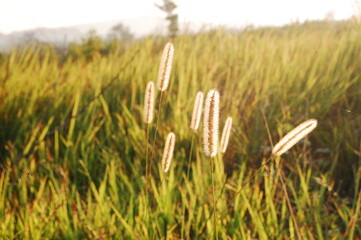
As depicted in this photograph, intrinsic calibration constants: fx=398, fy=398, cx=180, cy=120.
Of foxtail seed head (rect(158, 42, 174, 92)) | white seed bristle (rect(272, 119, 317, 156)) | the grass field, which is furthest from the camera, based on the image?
the grass field

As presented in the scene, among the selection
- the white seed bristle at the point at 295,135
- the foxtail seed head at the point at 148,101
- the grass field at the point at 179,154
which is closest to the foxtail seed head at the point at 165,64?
the foxtail seed head at the point at 148,101

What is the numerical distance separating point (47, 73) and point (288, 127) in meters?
2.27

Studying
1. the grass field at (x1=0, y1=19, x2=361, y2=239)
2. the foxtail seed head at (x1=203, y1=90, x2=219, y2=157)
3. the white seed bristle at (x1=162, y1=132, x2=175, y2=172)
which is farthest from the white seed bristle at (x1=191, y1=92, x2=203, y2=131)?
the grass field at (x1=0, y1=19, x2=361, y2=239)

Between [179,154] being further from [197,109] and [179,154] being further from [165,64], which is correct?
[165,64]

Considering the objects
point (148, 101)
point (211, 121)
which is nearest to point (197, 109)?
point (148, 101)

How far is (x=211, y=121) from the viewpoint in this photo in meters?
0.73

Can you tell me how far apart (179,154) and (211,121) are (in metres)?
1.34

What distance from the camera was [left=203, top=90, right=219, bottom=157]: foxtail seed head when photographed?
71 cm

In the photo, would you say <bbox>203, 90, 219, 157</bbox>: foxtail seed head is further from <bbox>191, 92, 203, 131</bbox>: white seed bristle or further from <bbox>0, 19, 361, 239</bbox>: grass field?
<bbox>0, 19, 361, 239</bbox>: grass field

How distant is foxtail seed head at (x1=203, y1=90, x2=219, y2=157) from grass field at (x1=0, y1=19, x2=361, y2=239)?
65cm

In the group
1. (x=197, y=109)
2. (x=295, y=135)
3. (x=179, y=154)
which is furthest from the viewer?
(x=179, y=154)

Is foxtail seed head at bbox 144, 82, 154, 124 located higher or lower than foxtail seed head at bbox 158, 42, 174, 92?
lower

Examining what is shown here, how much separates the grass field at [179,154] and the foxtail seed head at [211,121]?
2.14 feet

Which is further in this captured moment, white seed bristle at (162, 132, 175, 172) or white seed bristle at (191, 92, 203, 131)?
white seed bristle at (191, 92, 203, 131)
